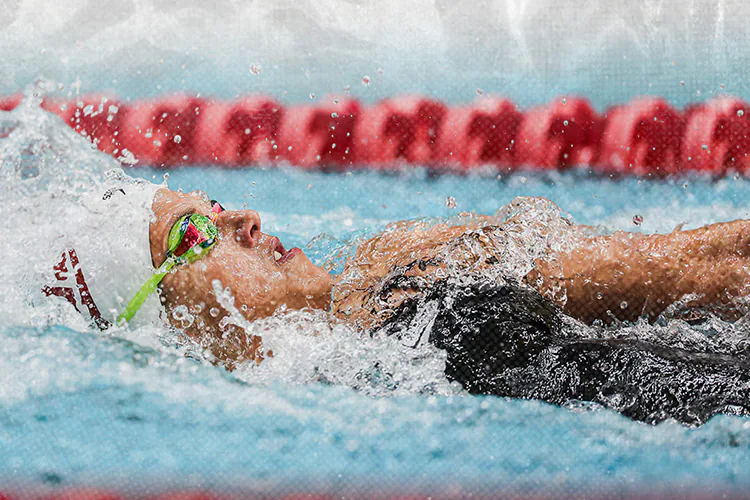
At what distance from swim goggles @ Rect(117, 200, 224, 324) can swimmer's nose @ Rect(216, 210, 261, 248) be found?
0.13 ft

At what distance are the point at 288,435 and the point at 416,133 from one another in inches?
48.5

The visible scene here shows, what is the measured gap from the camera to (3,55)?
1.95 meters

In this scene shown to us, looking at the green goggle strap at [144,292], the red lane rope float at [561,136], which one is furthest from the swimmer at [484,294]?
the red lane rope float at [561,136]

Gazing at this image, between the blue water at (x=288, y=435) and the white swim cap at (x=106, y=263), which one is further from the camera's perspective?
the white swim cap at (x=106, y=263)

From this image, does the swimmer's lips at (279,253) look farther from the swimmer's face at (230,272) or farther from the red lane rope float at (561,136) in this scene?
the red lane rope float at (561,136)

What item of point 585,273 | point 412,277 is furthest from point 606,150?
point 412,277

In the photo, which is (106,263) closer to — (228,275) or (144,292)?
(144,292)

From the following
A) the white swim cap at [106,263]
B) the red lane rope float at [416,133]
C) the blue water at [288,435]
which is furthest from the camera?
the red lane rope float at [416,133]

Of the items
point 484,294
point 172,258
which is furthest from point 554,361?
point 172,258

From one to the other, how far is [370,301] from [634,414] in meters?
0.41

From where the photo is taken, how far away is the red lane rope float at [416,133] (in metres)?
1.89

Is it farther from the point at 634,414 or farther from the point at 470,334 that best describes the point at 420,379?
the point at 634,414

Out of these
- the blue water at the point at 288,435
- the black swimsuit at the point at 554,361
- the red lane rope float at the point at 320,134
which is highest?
the red lane rope float at the point at 320,134

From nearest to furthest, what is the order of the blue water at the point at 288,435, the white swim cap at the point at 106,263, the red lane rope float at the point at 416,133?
the blue water at the point at 288,435
the white swim cap at the point at 106,263
the red lane rope float at the point at 416,133
